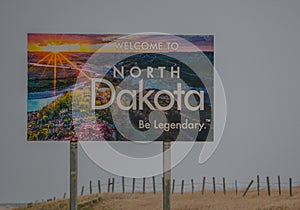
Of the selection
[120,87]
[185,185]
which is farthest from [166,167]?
[120,87]

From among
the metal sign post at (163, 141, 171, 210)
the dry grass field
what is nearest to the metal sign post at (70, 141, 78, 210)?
the dry grass field

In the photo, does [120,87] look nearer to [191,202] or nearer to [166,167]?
[166,167]

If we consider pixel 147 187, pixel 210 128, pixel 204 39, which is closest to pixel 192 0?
pixel 204 39

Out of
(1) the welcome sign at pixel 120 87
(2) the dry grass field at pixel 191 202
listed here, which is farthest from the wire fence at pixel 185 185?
(1) the welcome sign at pixel 120 87

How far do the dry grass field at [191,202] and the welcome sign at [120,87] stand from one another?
1.20 feet

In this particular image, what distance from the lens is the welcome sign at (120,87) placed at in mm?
3473

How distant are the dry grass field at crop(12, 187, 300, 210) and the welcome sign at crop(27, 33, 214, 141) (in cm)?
36

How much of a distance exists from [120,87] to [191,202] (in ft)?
2.81

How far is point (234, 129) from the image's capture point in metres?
3.52

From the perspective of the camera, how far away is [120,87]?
350 centimetres

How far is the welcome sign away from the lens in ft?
11.4

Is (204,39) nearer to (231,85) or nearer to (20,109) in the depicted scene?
(231,85)

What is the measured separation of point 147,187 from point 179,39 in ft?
3.13

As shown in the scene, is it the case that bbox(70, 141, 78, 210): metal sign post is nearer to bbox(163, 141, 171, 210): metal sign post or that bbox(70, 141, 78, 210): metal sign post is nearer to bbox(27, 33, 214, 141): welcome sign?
bbox(27, 33, 214, 141): welcome sign
